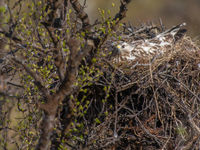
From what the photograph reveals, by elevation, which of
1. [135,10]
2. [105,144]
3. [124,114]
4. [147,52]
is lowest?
[105,144]

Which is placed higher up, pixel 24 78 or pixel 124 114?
pixel 24 78

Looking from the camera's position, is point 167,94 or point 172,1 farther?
point 172,1

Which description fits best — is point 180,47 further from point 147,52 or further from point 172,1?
point 172,1

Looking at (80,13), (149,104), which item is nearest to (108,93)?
(149,104)

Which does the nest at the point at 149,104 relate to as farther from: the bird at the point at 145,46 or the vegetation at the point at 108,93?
the bird at the point at 145,46

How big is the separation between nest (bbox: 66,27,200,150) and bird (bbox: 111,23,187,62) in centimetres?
17

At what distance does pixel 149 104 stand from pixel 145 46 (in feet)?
3.51

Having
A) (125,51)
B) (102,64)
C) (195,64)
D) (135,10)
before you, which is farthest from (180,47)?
(135,10)

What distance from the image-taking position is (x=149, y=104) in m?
4.32

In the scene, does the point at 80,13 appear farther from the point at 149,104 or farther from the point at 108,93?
the point at 149,104

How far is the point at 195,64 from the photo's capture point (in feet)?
15.3

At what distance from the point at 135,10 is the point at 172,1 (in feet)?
11.0

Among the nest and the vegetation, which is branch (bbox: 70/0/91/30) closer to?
the vegetation

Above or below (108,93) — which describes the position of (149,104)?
below
